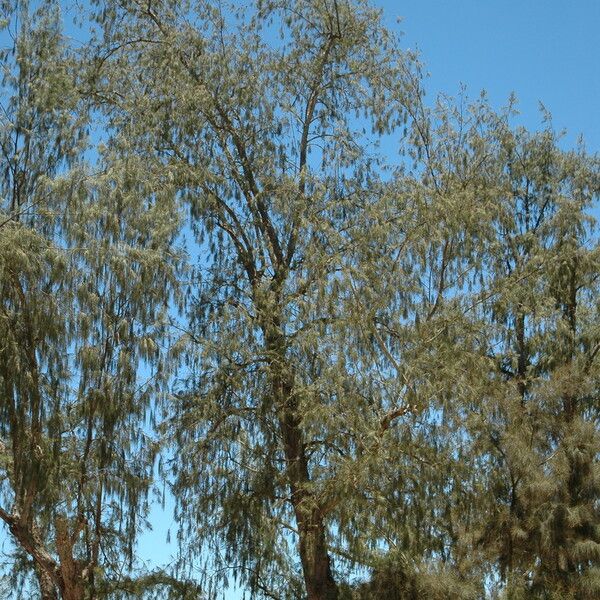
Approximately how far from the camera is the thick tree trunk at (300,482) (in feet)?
40.4

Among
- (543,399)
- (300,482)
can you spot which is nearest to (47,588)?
(300,482)

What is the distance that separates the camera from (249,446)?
13055 mm

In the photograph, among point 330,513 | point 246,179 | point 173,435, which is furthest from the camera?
point 246,179

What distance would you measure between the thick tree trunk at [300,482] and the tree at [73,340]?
1.36 meters

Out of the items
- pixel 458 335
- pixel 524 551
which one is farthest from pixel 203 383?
pixel 524 551

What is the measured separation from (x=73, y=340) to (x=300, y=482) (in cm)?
308

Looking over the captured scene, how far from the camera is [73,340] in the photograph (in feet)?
36.6

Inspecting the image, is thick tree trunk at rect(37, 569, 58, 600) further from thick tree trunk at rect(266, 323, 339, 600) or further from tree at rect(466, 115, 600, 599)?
tree at rect(466, 115, 600, 599)

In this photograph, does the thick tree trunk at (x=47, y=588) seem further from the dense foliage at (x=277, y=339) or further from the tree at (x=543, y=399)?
the tree at (x=543, y=399)

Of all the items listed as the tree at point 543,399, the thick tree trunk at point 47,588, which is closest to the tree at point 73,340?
the thick tree trunk at point 47,588

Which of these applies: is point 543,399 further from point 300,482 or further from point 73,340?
point 73,340

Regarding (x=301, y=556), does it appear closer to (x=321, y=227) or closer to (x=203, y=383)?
(x=203, y=383)

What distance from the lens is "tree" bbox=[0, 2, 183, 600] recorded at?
36.1 feet

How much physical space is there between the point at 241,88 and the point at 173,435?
4.41 m
